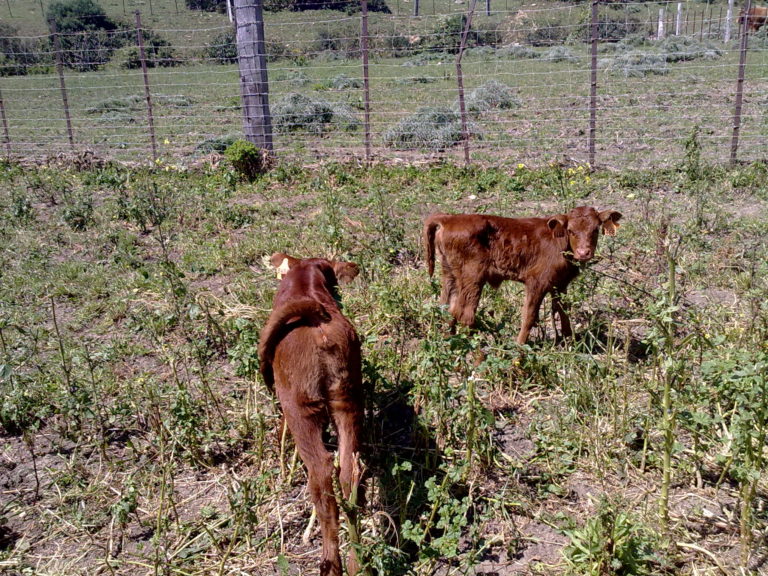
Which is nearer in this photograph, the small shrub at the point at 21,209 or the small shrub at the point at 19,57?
the small shrub at the point at 21,209

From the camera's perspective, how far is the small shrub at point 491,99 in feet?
55.6

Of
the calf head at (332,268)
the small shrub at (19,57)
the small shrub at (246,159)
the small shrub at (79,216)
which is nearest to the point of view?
the calf head at (332,268)

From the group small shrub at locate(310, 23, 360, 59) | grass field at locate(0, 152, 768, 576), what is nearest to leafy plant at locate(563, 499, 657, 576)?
grass field at locate(0, 152, 768, 576)

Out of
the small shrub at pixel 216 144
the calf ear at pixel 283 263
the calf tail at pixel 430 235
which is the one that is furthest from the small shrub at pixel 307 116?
the calf ear at pixel 283 263

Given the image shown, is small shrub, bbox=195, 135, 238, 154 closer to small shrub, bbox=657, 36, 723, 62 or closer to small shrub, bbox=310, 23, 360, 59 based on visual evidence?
small shrub, bbox=657, 36, 723, 62

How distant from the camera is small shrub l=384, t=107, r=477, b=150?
42.6 ft

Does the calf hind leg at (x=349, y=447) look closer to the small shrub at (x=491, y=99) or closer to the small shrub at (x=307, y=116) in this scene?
the small shrub at (x=307, y=116)

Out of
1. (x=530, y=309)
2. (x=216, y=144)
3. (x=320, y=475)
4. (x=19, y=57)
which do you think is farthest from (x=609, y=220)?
(x=19, y=57)

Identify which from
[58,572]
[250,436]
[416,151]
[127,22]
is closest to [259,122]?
[416,151]

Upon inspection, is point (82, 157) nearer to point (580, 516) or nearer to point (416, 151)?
point (416, 151)

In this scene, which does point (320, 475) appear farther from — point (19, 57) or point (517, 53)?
point (19, 57)

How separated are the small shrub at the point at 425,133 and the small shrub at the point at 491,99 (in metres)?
2.94

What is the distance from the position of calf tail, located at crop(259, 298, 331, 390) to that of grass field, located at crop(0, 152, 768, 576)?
0.83 m

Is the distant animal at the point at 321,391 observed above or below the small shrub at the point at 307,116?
below
